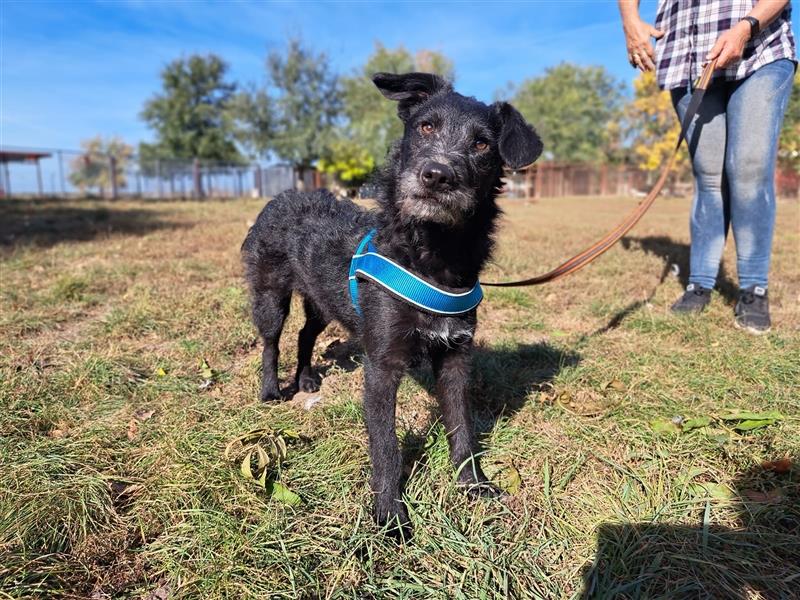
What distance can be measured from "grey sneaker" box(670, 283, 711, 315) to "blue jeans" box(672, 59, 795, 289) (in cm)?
7

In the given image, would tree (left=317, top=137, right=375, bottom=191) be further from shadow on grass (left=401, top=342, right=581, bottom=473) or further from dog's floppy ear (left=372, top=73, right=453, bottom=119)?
dog's floppy ear (left=372, top=73, right=453, bottom=119)

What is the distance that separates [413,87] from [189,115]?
56881 millimetres

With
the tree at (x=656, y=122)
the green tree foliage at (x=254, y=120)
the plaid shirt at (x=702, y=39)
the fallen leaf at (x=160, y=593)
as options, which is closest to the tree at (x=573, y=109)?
the tree at (x=656, y=122)

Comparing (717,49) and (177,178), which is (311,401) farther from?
(177,178)

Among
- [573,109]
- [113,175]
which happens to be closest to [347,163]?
[113,175]

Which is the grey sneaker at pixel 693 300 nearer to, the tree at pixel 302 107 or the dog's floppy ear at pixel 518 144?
the dog's floppy ear at pixel 518 144

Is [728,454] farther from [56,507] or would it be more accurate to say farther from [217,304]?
[217,304]

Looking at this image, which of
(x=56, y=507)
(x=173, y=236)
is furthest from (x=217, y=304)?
(x=173, y=236)

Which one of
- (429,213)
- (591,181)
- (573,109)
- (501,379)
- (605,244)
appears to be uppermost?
(573,109)

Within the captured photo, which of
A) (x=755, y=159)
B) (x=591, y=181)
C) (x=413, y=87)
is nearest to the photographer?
(x=413, y=87)

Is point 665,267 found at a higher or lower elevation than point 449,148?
lower

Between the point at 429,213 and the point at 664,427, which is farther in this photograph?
the point at 664,427

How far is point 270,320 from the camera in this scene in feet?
11.6

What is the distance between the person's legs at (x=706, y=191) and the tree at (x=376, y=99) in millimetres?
27885
